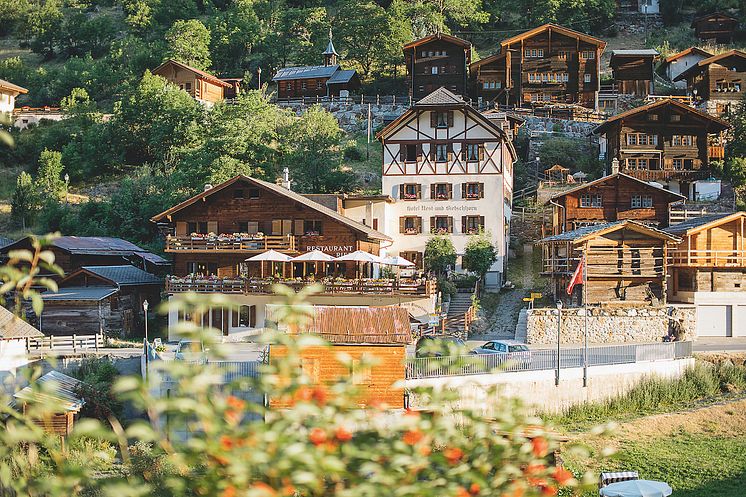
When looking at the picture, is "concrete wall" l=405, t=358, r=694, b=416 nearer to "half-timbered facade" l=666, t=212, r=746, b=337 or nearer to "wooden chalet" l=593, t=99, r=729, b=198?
"half-timbered facade" l=666, t=212, r=746, b=337

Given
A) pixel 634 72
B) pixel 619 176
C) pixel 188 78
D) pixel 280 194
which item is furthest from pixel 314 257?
pixel 634 72

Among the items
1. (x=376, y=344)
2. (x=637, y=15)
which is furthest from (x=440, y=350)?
(x=637, y=15)

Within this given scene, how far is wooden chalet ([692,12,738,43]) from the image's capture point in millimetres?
80625

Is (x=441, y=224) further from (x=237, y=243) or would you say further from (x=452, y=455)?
(x=452, y=455)

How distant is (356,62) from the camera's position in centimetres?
7569

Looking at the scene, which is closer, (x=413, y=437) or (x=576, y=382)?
(x=413, y=437)

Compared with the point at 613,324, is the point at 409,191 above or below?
above

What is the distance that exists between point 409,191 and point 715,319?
51.0 feet

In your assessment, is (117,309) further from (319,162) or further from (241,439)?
(241,439)

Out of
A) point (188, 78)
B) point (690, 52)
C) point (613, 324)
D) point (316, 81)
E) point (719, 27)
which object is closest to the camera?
point (613, 324)

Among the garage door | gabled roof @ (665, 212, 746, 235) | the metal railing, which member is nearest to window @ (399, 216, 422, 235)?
gabled roof @ (665, 212, 746, 235)

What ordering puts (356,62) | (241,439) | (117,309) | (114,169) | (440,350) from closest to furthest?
(241,439) < (440,350) < (117,309) < (114,169) < (356,62)

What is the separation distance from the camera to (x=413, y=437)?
19.3 feet

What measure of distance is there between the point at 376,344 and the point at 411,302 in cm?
1079
